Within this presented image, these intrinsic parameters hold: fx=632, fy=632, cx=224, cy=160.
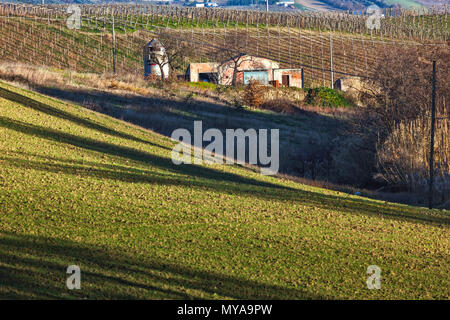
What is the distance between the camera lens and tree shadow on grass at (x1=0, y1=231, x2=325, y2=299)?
339 inches

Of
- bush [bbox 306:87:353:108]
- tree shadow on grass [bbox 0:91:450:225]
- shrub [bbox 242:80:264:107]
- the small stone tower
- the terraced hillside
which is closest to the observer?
tree shadow on grass [bbox 0:91:450:225]

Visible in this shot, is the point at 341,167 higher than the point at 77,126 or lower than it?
lower

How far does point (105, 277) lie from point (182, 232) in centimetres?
334

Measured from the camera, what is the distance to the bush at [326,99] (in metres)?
53.3

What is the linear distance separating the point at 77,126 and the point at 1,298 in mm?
15994

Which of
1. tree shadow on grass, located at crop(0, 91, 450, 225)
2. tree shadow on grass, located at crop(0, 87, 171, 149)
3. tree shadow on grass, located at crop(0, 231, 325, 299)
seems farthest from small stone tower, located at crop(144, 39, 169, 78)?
tree shadow on grass, located at crop(0, 231, 325, 299)

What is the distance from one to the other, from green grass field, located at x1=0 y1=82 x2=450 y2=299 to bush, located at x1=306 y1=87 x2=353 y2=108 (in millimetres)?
32755

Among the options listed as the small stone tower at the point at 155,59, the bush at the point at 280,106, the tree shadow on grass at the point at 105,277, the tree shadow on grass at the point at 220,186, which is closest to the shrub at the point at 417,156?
the tree shadow on grass at the point at 220,186

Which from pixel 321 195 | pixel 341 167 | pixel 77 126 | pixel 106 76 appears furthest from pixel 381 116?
pixel 106 76

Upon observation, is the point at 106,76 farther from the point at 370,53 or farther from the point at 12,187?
the point at 370,53

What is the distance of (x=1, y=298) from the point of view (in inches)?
316

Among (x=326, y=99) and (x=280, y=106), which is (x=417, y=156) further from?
(x=326, y=99)

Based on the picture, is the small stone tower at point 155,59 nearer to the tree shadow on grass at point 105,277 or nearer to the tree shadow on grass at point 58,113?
the tree shadow on grass at point 58,113

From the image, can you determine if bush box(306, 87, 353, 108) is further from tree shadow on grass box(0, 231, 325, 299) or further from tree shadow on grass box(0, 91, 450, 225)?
tree shadow on grass box(0, 231, 325, 299)
